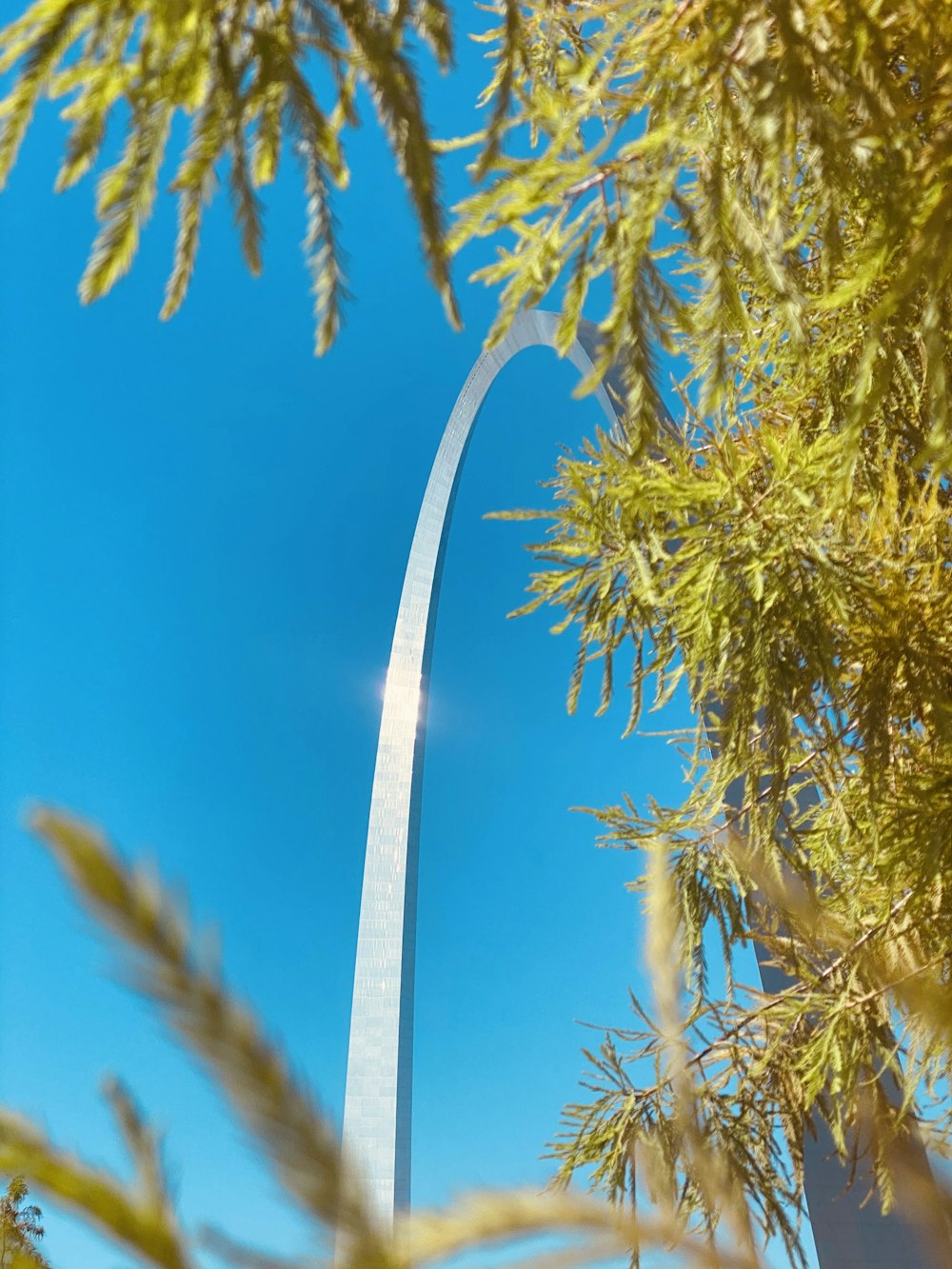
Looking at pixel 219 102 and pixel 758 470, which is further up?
pixel 758 470

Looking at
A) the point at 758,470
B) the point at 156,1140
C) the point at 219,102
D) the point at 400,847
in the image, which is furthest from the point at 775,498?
the point at 400,847

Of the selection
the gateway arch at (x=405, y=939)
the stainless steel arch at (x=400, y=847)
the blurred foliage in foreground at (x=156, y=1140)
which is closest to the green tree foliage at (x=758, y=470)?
the blurred foliage in foreground at (x=156, y=1140)

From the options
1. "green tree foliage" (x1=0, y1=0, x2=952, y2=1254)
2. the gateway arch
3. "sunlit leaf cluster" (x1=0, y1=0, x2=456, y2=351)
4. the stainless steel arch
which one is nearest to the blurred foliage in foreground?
"green tree foliage" (x1=0, y1=0, x2=952, y2=1254)

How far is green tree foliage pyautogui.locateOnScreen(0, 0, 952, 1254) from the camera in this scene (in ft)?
5.09

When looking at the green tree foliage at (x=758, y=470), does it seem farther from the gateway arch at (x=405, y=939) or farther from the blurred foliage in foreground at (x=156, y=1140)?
the gateway arch at (x=405, y=939)

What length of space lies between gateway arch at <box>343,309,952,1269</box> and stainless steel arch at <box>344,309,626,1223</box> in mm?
16

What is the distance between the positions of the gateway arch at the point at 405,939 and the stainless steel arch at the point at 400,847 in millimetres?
16

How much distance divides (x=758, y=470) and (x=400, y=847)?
9.88 meters

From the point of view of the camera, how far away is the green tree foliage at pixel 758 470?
1.55 metres

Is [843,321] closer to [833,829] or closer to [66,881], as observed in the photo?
[833,829]

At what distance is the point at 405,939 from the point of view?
12.2 metres

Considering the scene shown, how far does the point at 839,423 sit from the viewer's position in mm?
3545

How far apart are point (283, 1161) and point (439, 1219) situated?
330 millimetres

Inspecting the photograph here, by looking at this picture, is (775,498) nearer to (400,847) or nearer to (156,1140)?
(156,1140)
